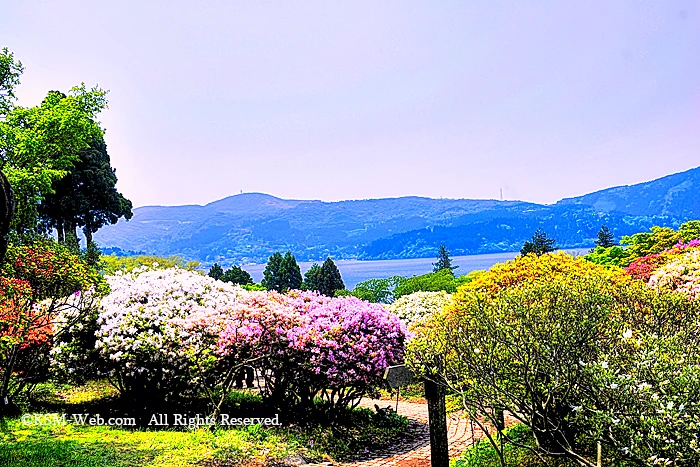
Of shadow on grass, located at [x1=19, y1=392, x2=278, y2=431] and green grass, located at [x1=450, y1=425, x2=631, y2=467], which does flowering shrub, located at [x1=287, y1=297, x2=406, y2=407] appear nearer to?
shadow on grass, located at [x1=19, y1=392, x2=278, y2=431]

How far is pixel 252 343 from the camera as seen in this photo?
264 inches

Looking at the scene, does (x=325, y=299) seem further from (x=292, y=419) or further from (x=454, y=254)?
(x=454, y=254)

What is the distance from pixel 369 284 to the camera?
22.2 meters

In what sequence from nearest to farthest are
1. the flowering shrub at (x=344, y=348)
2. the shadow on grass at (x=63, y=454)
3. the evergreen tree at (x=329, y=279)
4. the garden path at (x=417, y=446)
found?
1. the shadow on grass at (x=63, y=454)
2. the garden path at (x=417, y=446)
3. the flowering shrub at (x=344, y=348)
4. the evergreen tree at (x=329, y=279)

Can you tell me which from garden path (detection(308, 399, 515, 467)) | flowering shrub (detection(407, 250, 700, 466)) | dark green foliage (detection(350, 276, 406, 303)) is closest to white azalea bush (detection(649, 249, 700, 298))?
garden path (detection(308, 399, 515, 467))

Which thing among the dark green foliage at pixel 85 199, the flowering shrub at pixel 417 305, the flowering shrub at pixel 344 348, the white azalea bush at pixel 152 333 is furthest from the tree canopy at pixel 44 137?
the flowering shrub at pixel 344 348

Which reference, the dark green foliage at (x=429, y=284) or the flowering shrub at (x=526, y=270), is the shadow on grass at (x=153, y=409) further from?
the dark green foliage at (x=429, y=284)

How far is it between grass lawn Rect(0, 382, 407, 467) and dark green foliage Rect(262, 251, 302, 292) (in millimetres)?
20268

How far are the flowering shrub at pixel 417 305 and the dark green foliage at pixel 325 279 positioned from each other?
1264 cm

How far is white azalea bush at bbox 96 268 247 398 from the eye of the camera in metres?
6.94

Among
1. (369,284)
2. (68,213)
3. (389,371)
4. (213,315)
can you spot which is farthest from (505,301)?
(68,213)

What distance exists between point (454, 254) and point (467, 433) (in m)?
176

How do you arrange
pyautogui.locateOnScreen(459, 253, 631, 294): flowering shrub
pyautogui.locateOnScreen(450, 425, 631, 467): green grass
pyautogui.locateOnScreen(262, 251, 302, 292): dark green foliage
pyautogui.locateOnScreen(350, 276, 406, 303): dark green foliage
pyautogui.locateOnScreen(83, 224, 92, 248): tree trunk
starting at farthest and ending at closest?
pyautogui.locateOnScreen(262, 251, 302, 292): dark green foliage → pyautogui.locateOnScreen(83, 224, 92, 248): tree trunk → pyautogui.locateOnScreen(350, 276, 406, 303): dark green foliage → pyautogui.locateOnScreen(459, 253, 631, 294): flowering shrub → pyautogui.locateOnScreen(450, 425, 631, 467): green grass

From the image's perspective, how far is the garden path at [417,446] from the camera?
237 inches
